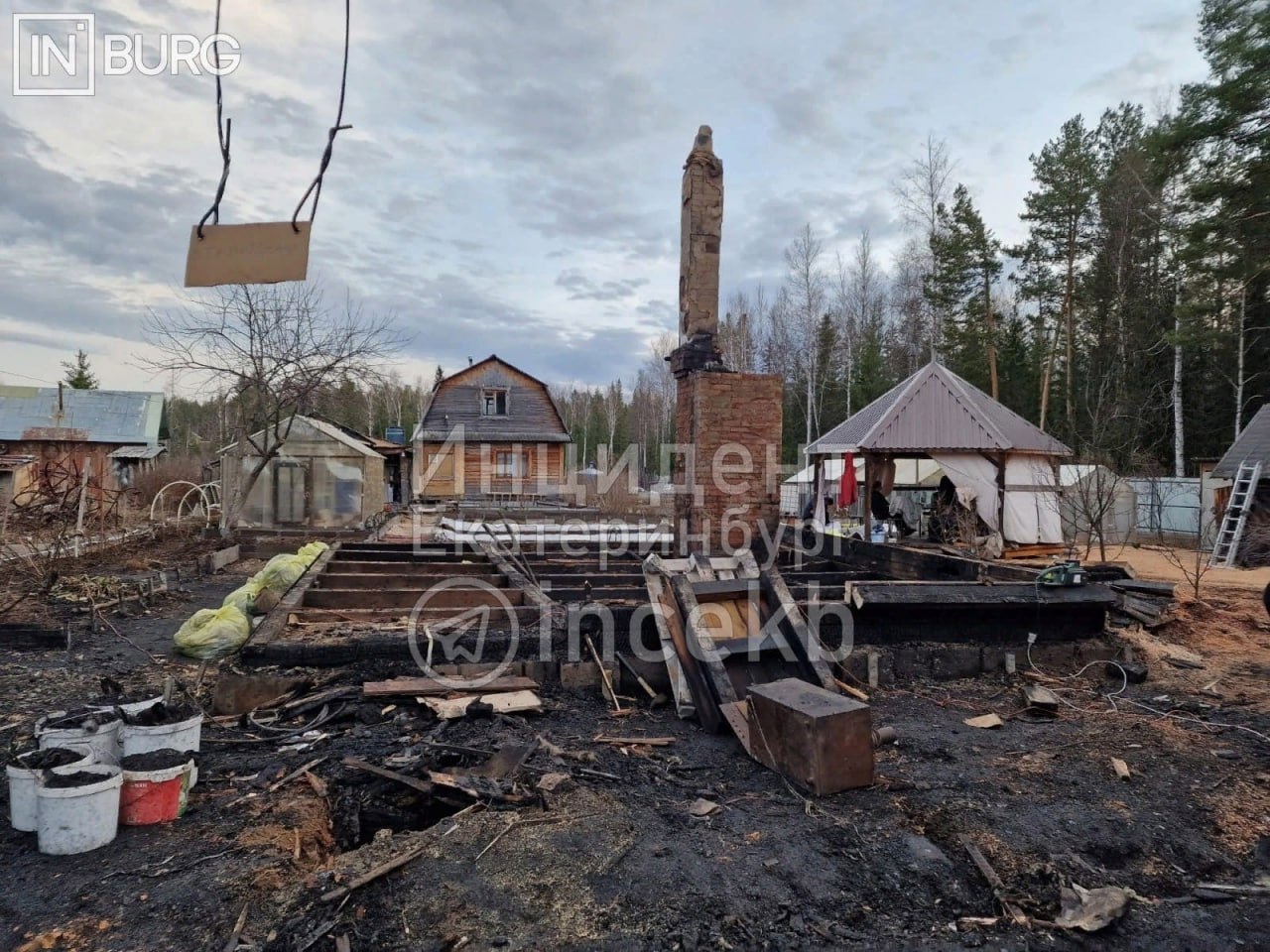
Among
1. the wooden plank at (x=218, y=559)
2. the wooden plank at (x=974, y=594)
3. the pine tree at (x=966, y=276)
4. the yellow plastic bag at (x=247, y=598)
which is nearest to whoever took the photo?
the wooden plank at (x=974, y=594)

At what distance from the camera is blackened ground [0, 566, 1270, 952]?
266cm

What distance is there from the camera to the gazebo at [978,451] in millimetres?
14484

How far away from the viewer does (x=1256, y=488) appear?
676 inches

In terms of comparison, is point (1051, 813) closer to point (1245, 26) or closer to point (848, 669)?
point (848, 669)

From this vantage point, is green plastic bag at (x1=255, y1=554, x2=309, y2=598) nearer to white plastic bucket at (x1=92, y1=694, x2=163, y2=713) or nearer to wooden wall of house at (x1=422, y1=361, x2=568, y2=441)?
white plastic bucket at (x1=92, y1=694, x2=163, y2=713)

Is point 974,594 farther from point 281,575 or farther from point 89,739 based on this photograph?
point 281,575

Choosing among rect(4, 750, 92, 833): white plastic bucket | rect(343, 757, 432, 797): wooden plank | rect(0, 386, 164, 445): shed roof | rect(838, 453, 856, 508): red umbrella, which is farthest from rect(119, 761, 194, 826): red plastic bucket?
rect(0, 386, 164, 445): shed roof

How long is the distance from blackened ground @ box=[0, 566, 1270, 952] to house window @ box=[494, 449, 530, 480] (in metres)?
26.1

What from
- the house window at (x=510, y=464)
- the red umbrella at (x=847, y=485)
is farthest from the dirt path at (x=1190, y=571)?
the house window at (x=510, y=464)

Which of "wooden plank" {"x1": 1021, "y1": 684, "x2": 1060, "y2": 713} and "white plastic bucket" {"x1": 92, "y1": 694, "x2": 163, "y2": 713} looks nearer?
"white plastic bucket" {"x1": 92, "y1": 694, "x2": 163, "y2": 713}

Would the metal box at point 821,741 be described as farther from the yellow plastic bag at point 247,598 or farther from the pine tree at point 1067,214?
the pine tree at point 1067,214

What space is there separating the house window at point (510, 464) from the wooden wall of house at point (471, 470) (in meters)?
0.06

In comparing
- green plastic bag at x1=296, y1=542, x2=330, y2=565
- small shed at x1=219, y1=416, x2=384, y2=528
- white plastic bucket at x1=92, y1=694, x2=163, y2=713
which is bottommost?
white plastic bucket at x1=92, y1=694, x2=163, y2=713

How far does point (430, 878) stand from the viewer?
2893 millimetres
